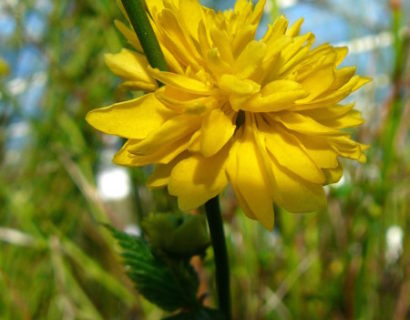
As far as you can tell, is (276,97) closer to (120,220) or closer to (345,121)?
(345,121)

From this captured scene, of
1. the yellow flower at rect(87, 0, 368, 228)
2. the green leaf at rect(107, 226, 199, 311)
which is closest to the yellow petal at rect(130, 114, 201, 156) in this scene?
the yellow flower at rect(87, 0, 368, 228)

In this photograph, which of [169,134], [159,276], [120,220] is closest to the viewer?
[169,134]

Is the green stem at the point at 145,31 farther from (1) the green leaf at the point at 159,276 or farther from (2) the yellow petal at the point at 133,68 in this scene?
(1) the green leaf at the point at 159,276

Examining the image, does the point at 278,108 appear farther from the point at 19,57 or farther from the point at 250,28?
the point at 19,57

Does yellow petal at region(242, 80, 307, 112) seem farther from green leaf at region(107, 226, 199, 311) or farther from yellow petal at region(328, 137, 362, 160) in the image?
green leaf at region(107, 226, 199, 311)

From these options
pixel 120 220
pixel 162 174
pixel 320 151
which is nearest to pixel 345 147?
pixel 320 151

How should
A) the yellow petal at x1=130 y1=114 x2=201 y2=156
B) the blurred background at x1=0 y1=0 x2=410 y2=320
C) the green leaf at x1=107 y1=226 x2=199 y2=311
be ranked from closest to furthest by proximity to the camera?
the yellow petal at x1=130 y1=114 x2=201 y2=156, the green leaf at x1=107 y1=226 x2=199 y2=311, the blurred background at x1=0 y1=0 x2=410 y2=320
